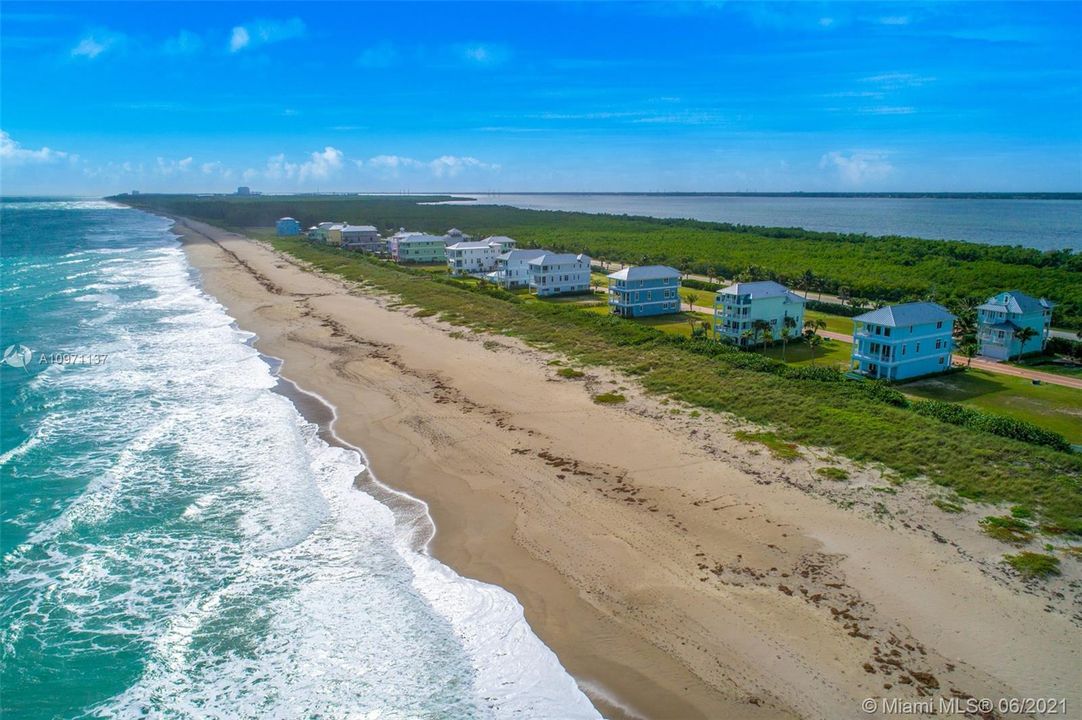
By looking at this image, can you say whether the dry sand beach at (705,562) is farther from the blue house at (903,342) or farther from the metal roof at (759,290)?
the metal roof at (759,290)

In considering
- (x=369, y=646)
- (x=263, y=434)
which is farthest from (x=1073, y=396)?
(x=263, y=434)

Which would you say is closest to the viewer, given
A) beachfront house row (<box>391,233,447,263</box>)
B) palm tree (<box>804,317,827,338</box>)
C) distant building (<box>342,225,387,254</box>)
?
palm tree (<box>804,317,827,338</box>)

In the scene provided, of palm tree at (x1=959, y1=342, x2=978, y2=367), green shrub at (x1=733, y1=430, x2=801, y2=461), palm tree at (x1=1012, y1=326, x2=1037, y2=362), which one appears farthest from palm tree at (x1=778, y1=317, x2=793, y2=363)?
green shrub at (x1=733, y1=430, x2=801, y2=461)

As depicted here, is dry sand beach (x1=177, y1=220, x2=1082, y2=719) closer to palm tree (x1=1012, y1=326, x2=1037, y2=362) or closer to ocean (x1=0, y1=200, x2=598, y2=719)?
ocean (x1=0, y1=200, x2=598, y2=719)

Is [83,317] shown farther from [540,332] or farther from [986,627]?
[986,627]

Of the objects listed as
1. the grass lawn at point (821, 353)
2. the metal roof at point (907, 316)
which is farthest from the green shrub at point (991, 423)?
the grass lawn at point (821, 353)

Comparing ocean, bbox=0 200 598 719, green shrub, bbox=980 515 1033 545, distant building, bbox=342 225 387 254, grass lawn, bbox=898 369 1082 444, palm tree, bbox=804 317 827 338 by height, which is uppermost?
distant building, bbox=342 225 387 254
